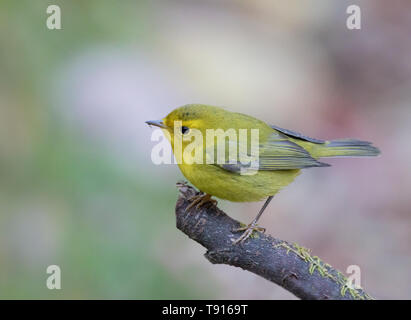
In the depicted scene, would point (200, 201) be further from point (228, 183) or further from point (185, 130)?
point (185, 130)

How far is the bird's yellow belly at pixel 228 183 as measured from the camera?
3.49m

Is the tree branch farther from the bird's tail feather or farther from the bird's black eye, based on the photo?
the bird's tail feather

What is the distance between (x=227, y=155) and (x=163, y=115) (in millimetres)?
2956

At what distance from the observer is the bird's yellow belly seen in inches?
137

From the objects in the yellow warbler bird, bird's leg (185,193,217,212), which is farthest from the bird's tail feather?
bird's leg (185,193,217,212)

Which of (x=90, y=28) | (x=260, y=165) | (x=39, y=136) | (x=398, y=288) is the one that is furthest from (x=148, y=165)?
(x=398, y=288)

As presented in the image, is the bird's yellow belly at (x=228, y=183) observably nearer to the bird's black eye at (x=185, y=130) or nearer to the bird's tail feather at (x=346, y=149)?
the bird's black eye at (x=185, y=130)

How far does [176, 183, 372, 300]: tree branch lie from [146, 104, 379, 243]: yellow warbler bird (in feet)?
0.72

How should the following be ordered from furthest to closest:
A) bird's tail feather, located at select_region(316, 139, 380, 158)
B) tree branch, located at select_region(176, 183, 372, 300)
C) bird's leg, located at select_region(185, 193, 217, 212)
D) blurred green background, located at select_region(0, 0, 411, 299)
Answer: blurred green background, located at select_region(0, 0, 411, 299)
bird's tail feather, located at select_region(316, 139, 380, 158)
bird's leg, located at select_region(185, 193, 217, 212)
tree branch, located at select_region(176, 183, 372, 300)

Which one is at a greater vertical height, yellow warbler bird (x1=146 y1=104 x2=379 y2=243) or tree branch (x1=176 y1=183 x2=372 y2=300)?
yellow warbler bird (x1=146 y1=104 x2=379 y2=243)

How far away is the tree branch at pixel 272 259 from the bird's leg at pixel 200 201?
5cm

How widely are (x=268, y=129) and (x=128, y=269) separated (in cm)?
172

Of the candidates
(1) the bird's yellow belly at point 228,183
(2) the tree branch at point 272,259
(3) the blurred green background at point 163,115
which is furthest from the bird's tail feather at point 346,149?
(3) the blurred green background at point 163,115

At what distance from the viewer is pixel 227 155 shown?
357 centimetres
